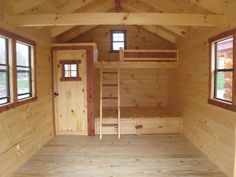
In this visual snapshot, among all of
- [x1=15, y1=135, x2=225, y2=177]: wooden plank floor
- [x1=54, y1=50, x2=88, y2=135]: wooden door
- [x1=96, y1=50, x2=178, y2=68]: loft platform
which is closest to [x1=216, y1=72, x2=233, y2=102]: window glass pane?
[x1=15, y1=135, x2=225, y2=177]: wooden plank floor

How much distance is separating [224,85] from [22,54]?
3212mm

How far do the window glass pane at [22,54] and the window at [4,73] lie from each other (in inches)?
14.8

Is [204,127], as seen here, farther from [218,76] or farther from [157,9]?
[157,9]

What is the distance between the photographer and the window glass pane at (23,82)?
136 inches

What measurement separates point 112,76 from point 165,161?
341 cm

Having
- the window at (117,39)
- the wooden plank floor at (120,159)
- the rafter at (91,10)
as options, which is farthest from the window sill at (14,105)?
the window at (117,39)

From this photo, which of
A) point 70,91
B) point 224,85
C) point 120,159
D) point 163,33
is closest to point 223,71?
point 224,85

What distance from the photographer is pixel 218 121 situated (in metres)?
3.31

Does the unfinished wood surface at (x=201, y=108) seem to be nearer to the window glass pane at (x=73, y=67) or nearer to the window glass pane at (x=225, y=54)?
the window glass pane at (x=225, y=54)

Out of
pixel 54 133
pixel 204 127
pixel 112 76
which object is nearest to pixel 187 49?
pixel 204 127

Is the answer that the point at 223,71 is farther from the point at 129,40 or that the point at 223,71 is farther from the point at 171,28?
the point at 129,40

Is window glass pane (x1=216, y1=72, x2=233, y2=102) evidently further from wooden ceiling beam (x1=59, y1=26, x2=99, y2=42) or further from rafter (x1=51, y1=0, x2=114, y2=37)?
wooden ceiling beam (x1=59, y1=26, x2=99, y2=42)

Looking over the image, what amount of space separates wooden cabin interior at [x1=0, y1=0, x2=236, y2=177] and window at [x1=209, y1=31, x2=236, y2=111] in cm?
1

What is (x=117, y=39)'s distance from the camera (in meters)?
6.23
